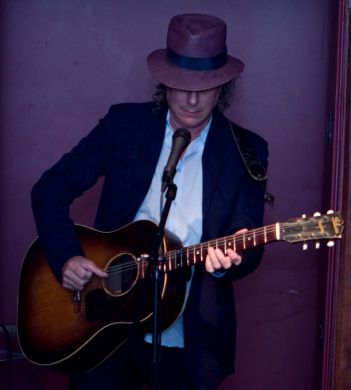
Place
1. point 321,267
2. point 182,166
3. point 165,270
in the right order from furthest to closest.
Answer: point 321,267
point 182,166
point 165,270

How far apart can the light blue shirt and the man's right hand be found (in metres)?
0.30

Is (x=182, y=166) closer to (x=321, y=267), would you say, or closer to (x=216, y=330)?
(x=216, y=330)

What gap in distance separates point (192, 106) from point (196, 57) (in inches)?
8.3

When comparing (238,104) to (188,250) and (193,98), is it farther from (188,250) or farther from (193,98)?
(188,250)

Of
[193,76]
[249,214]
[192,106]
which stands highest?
[193,76]

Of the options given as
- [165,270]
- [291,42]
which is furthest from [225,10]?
[165,270]

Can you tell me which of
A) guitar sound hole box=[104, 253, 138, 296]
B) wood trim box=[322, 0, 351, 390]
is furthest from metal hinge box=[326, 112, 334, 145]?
guitar sound hole box=[104, 253, 138, 296]

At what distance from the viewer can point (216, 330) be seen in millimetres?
2908

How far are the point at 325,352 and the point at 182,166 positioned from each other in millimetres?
1147

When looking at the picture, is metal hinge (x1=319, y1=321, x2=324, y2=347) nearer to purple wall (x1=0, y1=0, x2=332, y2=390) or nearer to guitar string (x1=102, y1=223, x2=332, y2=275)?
purple wall (x1=0, y1=0, x2=332, y2=390)

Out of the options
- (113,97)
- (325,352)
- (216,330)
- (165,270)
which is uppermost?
(113,97)

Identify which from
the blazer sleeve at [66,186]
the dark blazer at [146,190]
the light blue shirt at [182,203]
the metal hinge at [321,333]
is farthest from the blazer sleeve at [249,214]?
the metal hinge at [321,333]

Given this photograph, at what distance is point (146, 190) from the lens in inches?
119

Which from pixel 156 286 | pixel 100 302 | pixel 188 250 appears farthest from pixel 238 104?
pixel 156 286
